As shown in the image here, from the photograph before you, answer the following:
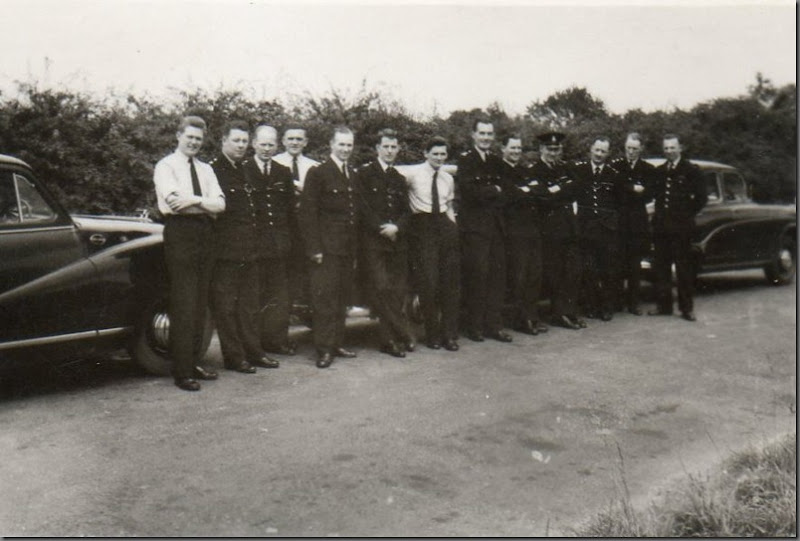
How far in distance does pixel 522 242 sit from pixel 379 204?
5.65ft

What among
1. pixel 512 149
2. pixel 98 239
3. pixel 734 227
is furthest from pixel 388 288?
pixel 734 227

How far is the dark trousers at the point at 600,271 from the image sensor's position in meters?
8.76

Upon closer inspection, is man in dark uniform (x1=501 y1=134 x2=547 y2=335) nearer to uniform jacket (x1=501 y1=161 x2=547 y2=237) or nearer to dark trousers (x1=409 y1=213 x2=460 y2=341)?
uniform jacket (x1=501 y1=161 x2=547 y2=237)

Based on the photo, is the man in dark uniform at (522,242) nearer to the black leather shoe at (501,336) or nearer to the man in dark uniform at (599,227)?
the black leather shoe at (501,336)

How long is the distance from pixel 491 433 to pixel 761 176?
6.56m

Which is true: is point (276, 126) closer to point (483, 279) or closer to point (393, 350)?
point (483, 279)

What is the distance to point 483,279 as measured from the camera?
7.67 m

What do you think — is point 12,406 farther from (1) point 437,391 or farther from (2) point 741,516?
(2) point 741,516

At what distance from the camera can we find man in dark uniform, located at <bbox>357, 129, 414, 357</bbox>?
6.95 meters

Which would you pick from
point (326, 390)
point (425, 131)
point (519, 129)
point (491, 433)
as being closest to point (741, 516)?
point (491, 433)

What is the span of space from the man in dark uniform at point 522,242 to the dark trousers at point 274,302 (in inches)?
91.6

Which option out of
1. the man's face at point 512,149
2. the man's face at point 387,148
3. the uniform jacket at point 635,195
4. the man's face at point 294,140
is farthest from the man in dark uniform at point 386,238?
the uniform jacket at point 635,195

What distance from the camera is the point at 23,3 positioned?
4.88m

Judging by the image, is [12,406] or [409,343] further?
[409,343]
